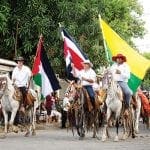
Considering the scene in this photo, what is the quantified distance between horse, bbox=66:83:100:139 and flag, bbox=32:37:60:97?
100 inches

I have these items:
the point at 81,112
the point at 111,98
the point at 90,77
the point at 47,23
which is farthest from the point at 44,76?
the point at 47,23

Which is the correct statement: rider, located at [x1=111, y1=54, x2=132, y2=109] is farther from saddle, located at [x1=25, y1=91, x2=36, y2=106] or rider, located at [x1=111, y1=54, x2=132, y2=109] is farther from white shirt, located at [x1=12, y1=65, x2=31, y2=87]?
saddle, located at [x1=25, y1=91, x2=36, y2=106]

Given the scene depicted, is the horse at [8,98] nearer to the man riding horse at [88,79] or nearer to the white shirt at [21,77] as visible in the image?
the white shirt at [21,77]

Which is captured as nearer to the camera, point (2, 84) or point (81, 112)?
point (81, 112)

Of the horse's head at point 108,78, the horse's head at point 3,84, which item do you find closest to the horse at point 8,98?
the horse's head at point 3,84

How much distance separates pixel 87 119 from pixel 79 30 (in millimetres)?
18622

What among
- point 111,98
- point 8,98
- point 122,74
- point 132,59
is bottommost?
point 111,98

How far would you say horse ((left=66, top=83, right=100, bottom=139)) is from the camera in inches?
735

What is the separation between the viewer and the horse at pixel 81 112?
61.3ft

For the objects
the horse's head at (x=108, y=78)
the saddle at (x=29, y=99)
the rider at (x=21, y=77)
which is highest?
the rider at (x=21, y=77)

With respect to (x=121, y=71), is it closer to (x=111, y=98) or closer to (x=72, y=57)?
(x=111, y=98)

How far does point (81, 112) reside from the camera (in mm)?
18906

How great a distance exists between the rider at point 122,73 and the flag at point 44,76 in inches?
168

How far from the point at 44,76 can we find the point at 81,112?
11.9 feet
